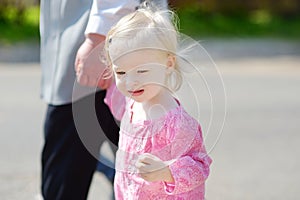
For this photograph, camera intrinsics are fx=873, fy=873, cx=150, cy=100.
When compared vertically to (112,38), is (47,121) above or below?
below

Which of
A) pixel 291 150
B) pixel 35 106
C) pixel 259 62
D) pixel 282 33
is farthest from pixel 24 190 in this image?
pixel 282 33

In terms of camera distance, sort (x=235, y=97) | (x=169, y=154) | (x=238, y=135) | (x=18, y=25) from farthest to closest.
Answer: (x=18, y=25) → (x=235, y=97) → (x=238, y=135) → (x=169, y=154)

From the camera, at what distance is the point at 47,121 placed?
3.63 meters

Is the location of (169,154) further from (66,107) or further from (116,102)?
(66,107)

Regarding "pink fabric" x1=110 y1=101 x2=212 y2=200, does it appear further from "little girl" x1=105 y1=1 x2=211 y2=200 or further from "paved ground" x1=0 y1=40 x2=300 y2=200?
"paved ground" x1=0 y1=40 x2=300 y2=200

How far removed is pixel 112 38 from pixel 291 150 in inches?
155

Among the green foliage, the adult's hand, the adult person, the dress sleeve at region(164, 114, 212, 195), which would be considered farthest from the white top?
the green foliage

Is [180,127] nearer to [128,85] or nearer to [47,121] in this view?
[128,85]

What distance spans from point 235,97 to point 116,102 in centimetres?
607

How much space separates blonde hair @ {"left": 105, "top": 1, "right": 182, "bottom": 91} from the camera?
2.80 meters

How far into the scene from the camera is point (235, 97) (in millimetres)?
9320

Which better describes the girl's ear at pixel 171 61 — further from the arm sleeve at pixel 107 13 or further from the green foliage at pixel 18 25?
the green foliage at pixel 18 25

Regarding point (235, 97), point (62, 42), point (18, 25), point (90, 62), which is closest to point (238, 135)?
point (235, 97)

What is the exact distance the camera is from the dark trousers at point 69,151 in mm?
3480
